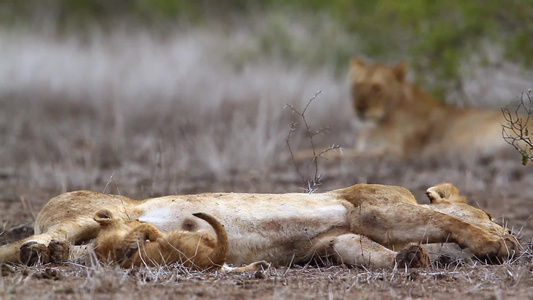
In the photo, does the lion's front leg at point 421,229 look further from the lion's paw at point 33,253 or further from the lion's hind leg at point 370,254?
the lion's paw at point 33,253

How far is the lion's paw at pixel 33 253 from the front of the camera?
12.7 ft

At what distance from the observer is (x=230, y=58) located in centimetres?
1478

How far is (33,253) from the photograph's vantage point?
12.7ft

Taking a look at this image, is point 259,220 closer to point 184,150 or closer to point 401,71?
point 184,150

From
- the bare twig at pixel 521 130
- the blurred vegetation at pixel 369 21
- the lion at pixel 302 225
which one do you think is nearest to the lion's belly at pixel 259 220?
the lion at pixel 302 225

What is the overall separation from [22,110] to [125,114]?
1382mm

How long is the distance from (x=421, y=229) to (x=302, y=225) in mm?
571

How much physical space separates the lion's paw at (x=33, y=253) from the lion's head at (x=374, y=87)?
7030 mm

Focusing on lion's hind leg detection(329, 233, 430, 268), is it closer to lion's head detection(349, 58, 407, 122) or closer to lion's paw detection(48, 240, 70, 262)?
lion's paw detection(48, 240, 70, 262)

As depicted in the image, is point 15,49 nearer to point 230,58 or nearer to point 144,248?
point 230,58

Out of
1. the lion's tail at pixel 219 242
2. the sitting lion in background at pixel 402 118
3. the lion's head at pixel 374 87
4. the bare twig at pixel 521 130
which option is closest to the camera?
the lion's tail at pixel 219 242

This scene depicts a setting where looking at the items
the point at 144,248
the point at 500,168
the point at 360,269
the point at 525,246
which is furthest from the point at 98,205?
the point at 500,168

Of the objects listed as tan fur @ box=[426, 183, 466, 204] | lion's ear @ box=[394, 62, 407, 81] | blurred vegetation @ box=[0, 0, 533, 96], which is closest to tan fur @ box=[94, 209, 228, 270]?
tan fur @ box=[426, 183, 466, 204]

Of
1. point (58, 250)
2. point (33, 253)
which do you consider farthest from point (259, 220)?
point (33, 253)
